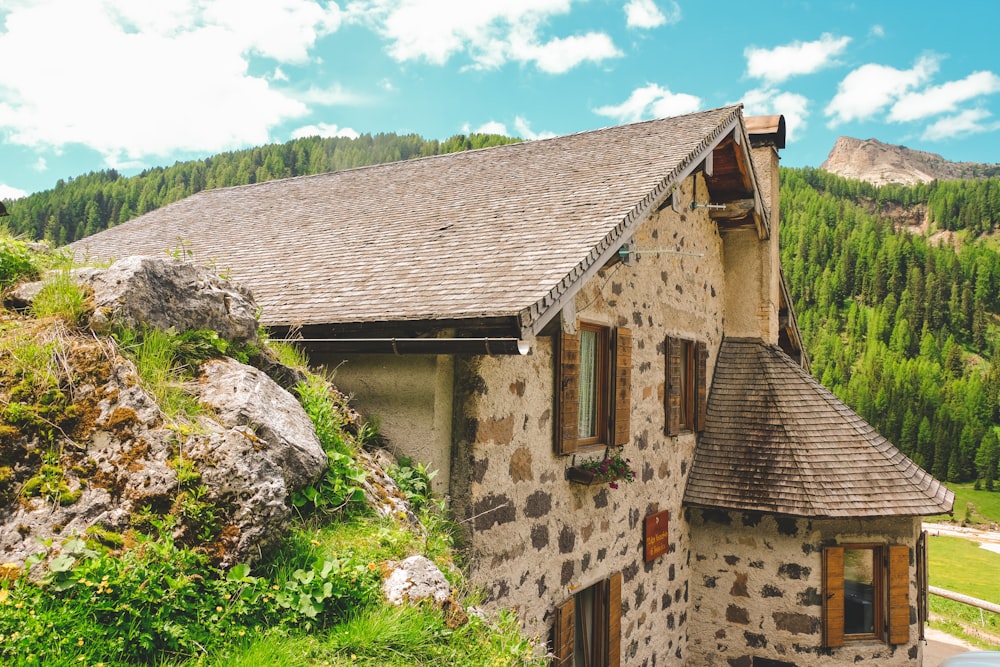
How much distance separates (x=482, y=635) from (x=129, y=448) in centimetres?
194

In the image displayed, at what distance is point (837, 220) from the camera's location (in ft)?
364

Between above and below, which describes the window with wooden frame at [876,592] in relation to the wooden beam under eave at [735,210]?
below

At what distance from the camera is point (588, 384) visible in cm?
666

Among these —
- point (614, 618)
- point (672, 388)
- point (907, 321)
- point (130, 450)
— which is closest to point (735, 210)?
point (672, 388)

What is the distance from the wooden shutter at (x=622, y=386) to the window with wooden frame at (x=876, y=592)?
3.42m

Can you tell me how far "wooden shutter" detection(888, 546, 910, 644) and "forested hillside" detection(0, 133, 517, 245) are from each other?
36.7 meters

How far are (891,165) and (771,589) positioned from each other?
215 metres

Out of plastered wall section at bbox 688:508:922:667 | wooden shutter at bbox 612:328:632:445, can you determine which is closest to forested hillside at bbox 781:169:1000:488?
plastered wall section at bbox 688:508:922:667

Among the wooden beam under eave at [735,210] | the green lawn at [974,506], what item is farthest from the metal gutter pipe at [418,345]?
the green lawn at [974,506]

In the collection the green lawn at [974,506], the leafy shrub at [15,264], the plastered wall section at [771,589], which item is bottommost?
the green lawn at [974,506]

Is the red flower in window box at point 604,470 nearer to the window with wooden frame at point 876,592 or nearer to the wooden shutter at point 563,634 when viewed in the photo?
the wooden shutter at point 563,634

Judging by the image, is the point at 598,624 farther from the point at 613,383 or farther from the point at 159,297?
the point at 159,297

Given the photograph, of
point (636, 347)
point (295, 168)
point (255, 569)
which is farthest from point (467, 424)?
point (295, 168)

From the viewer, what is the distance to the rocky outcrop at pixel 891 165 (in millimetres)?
186250
